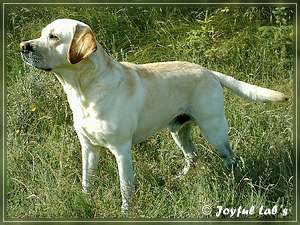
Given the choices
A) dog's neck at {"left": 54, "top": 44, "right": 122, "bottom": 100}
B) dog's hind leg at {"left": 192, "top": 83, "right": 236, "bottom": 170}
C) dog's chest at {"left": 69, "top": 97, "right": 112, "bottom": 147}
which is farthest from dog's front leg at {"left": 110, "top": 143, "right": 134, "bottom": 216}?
dog's hind leg at {"left": 192, "top": 83, "right": 236, "bottom": 170}

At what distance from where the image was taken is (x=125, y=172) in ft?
13.8

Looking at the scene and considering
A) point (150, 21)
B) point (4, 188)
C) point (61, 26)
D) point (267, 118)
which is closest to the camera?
point (61, 26)

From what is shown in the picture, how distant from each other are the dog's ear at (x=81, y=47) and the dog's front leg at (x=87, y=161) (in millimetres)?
620

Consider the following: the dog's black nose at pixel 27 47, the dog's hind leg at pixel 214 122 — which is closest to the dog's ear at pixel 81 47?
the dog's black nose at pixel 27 47

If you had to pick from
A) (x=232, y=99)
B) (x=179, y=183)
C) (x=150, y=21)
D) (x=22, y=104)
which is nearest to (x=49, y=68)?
(x=179, y=183)

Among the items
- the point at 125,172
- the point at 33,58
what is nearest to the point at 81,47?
the point at 33,58

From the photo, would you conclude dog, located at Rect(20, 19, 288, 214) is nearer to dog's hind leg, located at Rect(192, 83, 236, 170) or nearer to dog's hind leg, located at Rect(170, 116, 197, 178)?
dog's hind leg, located at Rect(192, 83, 236, 170)

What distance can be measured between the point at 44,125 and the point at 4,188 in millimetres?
944

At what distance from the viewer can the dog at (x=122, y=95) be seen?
13.4ft

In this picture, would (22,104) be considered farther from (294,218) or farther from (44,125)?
(294,218)

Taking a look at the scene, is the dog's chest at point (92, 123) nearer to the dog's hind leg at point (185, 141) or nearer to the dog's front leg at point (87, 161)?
the dog's front leg at point (87, 161)

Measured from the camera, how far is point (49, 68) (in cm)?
411

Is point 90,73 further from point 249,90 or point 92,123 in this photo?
point 249,90

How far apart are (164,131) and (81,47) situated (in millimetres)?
1361
